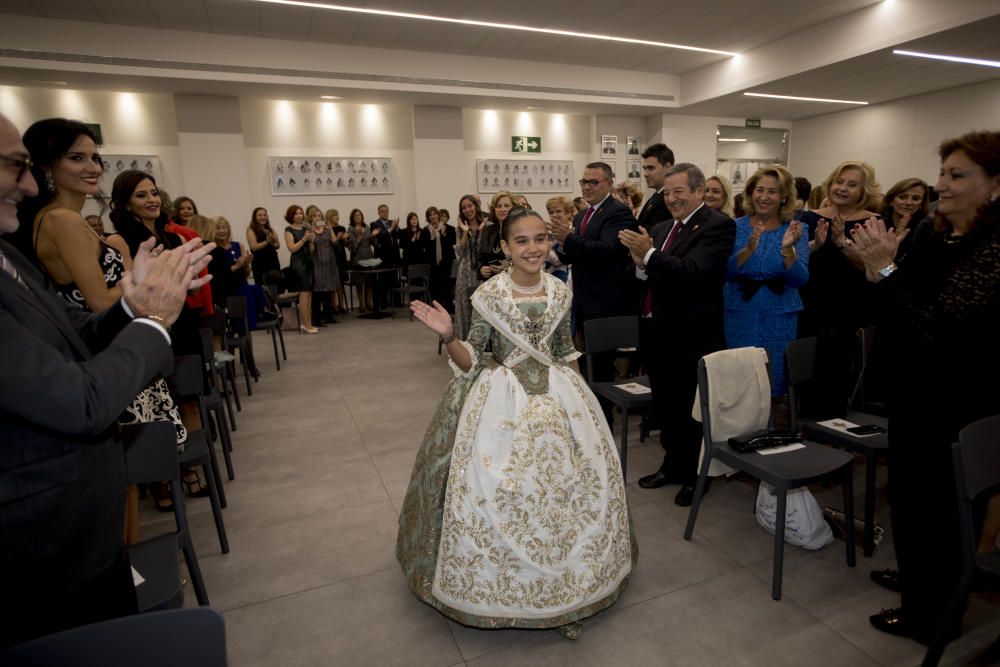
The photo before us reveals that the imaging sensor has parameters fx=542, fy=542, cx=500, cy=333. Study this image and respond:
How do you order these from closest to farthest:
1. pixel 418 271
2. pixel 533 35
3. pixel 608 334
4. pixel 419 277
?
pixel 608 334, pixel 533 35, pixel 418 271, pixel 419 277

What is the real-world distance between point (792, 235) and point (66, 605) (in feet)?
10.2

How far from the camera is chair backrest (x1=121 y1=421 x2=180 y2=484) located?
Result: 6.00 ft

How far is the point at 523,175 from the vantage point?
1067cm

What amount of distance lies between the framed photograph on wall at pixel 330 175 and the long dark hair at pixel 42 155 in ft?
24.8

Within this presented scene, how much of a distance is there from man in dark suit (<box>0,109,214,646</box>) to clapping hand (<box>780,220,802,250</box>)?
2752 mm

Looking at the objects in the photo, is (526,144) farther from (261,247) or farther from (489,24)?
(261,247)

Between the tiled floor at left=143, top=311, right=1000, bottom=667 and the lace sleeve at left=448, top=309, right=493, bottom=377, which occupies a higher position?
the lace sleeve at left=448, top=309, right=493, bottom=377

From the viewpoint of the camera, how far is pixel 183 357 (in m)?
2.81

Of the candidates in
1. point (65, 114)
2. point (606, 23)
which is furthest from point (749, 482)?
point (65, 114)

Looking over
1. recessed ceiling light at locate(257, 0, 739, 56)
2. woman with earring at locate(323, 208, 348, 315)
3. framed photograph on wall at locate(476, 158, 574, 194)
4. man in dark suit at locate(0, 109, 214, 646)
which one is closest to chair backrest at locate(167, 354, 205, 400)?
man in dark suit at locate(0, 109, 214, 646)

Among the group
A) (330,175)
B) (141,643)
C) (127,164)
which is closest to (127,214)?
(141,643)

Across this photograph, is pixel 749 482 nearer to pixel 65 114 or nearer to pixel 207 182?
pixel 207 182

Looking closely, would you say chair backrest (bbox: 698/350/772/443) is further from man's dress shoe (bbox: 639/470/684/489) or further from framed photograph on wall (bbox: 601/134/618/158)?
framed photograph on wall (bbox: 601/134/618/158)

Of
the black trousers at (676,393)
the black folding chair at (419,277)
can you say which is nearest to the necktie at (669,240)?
the black trousers at (676,393)
